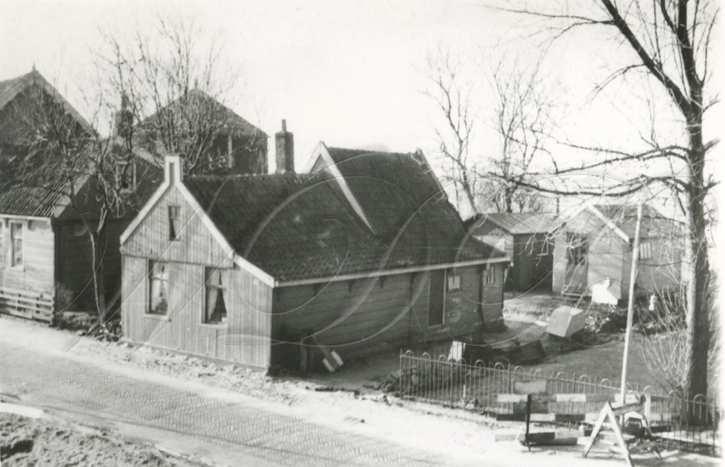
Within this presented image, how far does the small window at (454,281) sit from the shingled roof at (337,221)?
605 mm

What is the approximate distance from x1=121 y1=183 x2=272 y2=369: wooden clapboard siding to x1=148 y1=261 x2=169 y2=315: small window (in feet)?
0.57

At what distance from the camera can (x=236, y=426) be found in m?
14.2

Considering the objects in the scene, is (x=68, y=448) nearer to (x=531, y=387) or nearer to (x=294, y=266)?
(x=531, y=387)

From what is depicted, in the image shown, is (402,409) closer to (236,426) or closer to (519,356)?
(236,426)

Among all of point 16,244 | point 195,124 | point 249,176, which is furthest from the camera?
point 195,124

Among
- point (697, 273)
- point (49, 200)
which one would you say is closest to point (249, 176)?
point (49, 200)

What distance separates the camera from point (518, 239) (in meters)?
38.3

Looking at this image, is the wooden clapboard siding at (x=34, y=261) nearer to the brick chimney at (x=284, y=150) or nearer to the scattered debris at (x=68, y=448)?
the brick chimney at (x=284, y=150)

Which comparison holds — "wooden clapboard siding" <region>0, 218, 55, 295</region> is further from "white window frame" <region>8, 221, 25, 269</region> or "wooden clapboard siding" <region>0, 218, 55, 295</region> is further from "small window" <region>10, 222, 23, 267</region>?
"small window" <region>10, 222, 23, 267</region>

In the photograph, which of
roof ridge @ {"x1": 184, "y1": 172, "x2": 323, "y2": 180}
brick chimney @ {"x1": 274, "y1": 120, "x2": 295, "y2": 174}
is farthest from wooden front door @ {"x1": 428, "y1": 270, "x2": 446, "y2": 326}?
brick chimney @ {"x1": 274, "y1": 120, "x2": 295, "y2": 174}

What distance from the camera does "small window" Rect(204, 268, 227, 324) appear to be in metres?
19.7

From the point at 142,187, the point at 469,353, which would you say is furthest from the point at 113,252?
the point at 469,353

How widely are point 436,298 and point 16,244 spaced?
1664cm

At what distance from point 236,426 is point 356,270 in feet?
25.5
